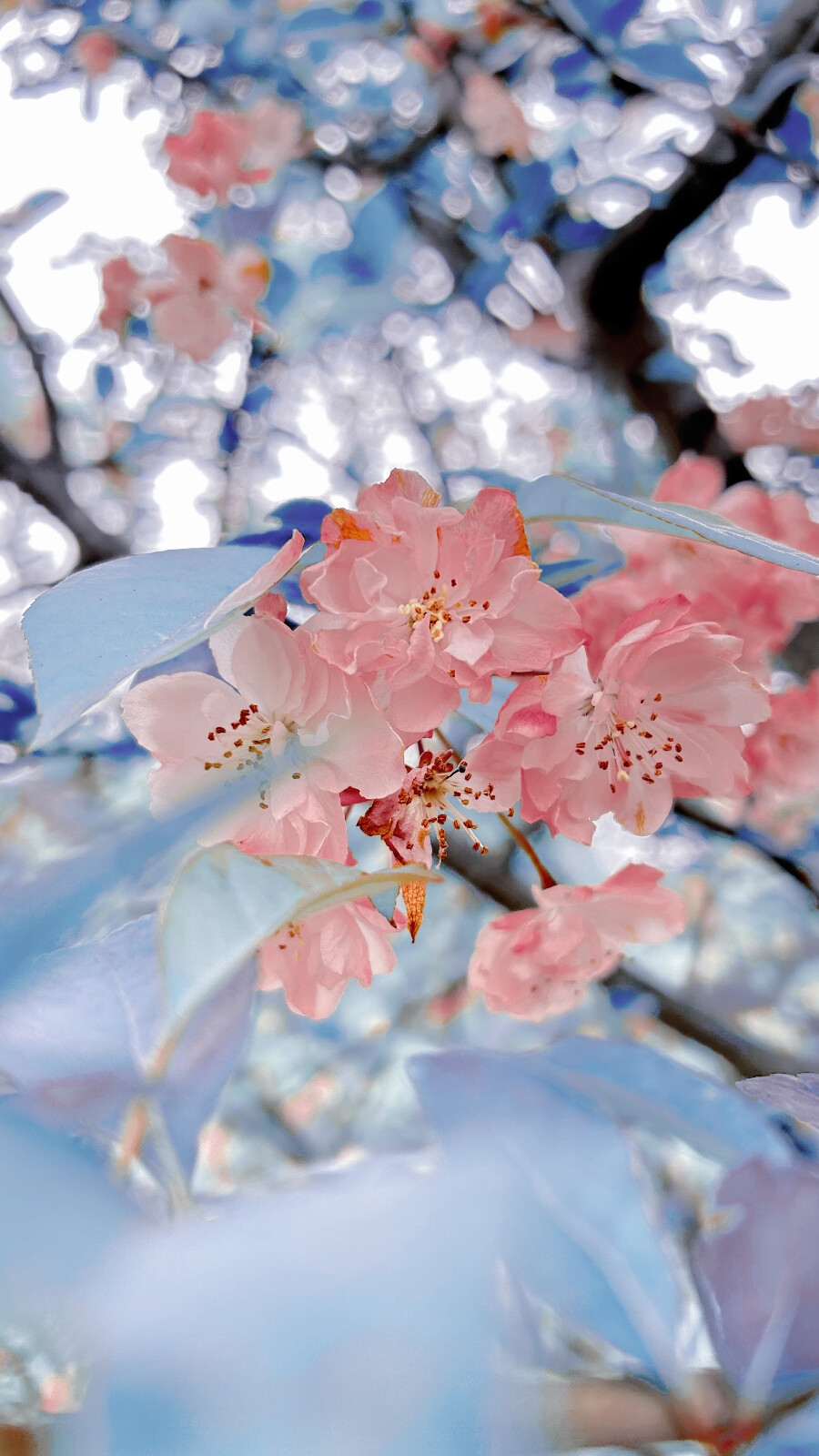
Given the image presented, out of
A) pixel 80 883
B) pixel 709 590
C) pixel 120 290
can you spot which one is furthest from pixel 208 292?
pixel 80 883

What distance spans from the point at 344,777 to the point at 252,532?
11 centimetres

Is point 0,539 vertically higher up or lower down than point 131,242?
lower down

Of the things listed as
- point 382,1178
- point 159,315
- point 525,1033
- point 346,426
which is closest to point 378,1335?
point 382,1178

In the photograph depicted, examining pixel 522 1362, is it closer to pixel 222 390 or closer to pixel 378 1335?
pixel 378 1335

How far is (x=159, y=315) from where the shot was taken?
1.09 meters

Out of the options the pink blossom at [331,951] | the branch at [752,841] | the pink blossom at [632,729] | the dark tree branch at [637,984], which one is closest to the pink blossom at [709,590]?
the pink blossom at [632,729]

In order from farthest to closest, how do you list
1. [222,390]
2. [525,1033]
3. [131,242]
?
[222,390] → [131,242] → [525,1033]

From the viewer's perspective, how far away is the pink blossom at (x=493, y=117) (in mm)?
1067

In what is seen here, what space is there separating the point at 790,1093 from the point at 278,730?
0.19m

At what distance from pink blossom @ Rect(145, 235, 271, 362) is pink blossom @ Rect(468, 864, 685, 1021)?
0.93m

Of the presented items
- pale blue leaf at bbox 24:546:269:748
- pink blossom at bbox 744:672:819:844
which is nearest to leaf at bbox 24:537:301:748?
pale blue leaf at bbox 24:546:269:748

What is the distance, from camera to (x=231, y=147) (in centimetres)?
106

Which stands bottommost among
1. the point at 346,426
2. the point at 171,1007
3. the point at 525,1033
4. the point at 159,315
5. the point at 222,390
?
the point at 525,1033

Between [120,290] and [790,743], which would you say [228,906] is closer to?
[790,743]
